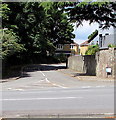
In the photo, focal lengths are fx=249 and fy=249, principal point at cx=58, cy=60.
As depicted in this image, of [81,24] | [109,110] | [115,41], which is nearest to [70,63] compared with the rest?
[115,41]

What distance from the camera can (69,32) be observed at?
232 ft

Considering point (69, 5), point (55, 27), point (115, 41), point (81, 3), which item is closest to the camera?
point (81, 3)

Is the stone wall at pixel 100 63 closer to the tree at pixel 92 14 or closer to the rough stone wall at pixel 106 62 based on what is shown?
the rough stone wall at pixel 106 62

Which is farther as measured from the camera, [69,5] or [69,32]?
[69,32]

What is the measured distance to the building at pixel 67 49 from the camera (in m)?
81.9

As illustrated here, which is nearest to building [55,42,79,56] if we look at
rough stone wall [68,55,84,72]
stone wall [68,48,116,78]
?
rough stone wall [68,55,84,72]

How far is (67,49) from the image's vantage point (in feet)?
281

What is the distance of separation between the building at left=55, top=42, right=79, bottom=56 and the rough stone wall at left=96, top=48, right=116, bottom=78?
57024mm

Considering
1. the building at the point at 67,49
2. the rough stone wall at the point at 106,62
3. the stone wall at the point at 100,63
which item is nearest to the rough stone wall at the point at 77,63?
the stone wall at the point at 100,63

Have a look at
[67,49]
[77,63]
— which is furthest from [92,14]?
[67,49]

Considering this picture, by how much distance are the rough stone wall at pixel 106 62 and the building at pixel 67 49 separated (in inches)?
2245

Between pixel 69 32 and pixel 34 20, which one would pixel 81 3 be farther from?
pixel 69 32

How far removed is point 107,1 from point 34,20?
1894 centimetres

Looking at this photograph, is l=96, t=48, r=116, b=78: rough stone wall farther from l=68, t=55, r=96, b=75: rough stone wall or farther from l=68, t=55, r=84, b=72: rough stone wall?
l=68, t=55, r=84, b=72: rough stone wall
